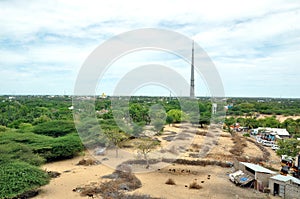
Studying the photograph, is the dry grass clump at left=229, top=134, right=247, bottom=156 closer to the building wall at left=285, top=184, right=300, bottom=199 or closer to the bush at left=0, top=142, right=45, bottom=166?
the building wall at left=285, top=184, right=300, bottom=199

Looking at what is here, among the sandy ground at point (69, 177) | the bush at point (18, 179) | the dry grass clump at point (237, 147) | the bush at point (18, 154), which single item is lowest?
the sandy ground at point (69, 177)

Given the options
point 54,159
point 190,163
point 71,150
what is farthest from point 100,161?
point 190,163

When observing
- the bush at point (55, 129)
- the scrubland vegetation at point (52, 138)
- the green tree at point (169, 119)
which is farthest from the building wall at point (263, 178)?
the green tree at point (169, 119)

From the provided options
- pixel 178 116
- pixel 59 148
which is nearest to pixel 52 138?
pixel 59 148

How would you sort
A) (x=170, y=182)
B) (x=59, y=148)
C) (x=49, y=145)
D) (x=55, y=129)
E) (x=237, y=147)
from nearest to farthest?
(x=170, y=182) → (x=49, y=145) → (x=59, y=148) → (x=55, y=129) → (x=237, y=147)

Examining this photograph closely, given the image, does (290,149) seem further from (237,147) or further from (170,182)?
(170,182)

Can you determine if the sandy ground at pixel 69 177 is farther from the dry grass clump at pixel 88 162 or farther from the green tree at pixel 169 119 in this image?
the green tree at pixel 169 119

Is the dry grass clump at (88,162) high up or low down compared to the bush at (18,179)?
down
